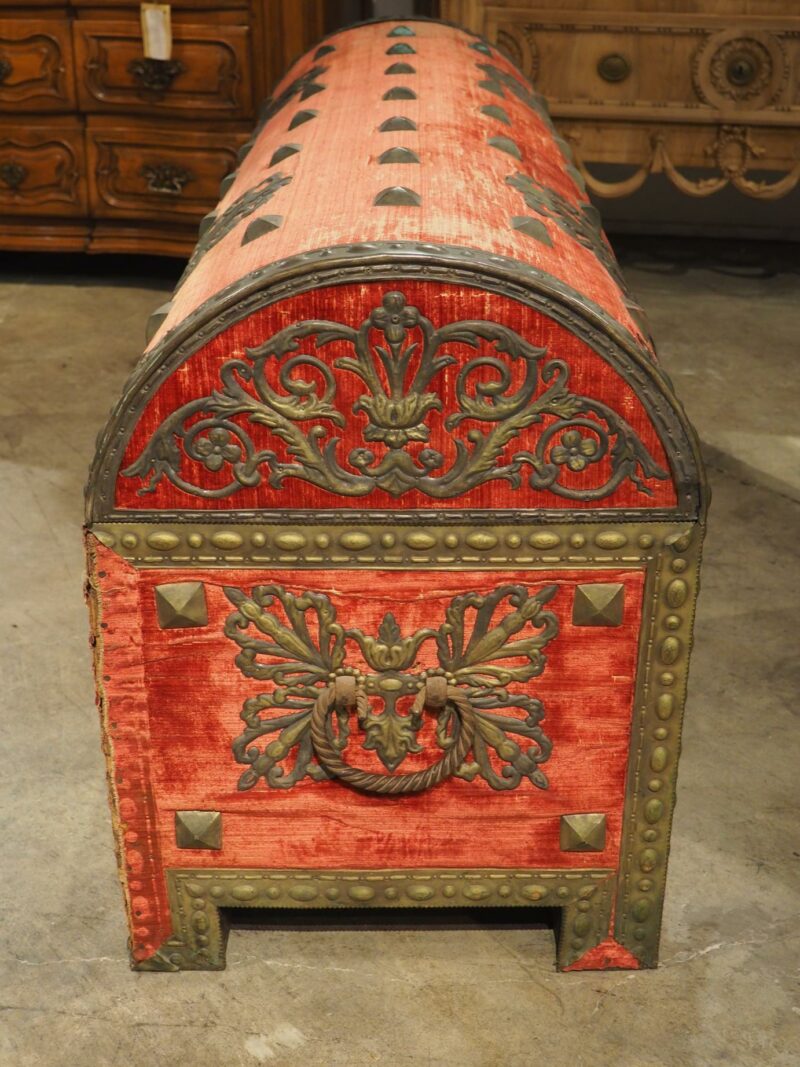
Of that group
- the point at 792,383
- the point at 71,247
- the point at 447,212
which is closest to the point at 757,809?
the point at 447,212

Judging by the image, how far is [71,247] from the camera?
3.81m

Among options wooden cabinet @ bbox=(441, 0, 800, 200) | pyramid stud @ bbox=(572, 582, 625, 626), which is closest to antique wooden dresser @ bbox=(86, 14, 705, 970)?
pyramid stud @ bbox=(572, 582, 625, 626)

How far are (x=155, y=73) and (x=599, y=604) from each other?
2.60m

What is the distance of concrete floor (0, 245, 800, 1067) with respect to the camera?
156 cm

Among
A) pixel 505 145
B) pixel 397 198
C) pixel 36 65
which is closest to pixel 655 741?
pixel 397 198

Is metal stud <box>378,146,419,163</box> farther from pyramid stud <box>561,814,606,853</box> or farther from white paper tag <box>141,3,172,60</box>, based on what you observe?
white paper tag <box>141,3,172,60</box>

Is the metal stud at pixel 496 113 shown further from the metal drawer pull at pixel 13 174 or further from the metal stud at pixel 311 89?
the metal drawer pull at pixel 13 174

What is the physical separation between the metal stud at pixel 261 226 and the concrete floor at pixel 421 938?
32.4 inches

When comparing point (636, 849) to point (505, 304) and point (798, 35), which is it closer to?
point (505, 304)

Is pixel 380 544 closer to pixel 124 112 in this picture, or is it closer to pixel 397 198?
pixel 397 198

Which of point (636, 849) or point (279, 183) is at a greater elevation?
point (279, 183)

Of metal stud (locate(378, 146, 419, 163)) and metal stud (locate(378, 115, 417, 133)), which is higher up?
metal stud (locate(378, 146, 419, 163))

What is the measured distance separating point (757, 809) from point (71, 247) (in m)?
2.57

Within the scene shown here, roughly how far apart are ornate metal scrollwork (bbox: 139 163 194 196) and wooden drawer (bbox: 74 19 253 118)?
0.45ft
